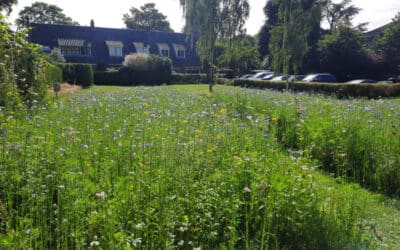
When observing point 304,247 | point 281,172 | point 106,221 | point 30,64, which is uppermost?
point 30,64

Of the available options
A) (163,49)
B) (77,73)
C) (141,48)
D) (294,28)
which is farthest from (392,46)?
(77,73)

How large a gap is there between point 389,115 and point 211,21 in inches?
763

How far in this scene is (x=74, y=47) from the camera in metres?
39.1

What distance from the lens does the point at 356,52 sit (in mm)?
31734

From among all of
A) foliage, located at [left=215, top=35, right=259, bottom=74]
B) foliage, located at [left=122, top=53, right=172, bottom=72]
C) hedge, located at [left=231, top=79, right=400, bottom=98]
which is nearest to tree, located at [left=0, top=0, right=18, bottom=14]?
foliage, located at [left=122, top=53, right=172, bottom=72]

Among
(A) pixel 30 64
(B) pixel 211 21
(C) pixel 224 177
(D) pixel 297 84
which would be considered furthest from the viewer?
(B) pixel 211 21

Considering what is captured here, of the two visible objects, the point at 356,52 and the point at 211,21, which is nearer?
the point at 211,21

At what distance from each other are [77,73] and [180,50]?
22300 millimetres

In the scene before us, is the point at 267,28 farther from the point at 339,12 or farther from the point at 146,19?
the point at 146,19

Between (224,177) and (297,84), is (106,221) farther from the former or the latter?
(297,84)

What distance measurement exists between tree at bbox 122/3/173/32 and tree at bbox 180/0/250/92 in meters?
51.7

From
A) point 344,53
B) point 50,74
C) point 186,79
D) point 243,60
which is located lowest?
point 50,74

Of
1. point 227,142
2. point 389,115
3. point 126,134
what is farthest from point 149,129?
point 389,115

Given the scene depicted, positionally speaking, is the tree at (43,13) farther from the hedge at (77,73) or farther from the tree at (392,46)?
the tree at (392,46)
